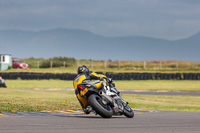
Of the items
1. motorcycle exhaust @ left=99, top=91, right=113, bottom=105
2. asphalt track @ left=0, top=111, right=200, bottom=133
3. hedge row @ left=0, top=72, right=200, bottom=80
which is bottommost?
asphalt track @ left=0, top=111, right=200, bottom=133

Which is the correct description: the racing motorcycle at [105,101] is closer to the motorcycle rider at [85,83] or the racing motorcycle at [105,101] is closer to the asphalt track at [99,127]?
the motorcycle rider at [85,83]

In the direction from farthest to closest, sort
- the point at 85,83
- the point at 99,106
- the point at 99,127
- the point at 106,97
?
the point at 85,83
the point at 106,97
the point at 99,106
the point at 99,127

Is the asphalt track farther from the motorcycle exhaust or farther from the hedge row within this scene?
the hedge row

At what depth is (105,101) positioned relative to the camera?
12203mm

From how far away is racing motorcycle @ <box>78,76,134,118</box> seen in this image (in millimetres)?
12070

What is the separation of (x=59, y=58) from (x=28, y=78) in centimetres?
5259

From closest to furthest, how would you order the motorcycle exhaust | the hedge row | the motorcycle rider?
the motorcycle exhaust, the motorcycle rider, the hedge row

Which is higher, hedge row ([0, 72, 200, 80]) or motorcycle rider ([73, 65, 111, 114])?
motorcycle rider ([73, 65, 111, 114])

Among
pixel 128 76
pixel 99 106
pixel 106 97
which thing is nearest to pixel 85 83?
pixel 106 97

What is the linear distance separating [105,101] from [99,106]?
286 mm

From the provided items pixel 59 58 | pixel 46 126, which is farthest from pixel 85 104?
pixel 59 58

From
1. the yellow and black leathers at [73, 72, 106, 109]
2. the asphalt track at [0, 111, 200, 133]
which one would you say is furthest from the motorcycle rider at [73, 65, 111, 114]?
the asphalt track at [0, 111, 200, 133]

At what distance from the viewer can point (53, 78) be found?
5159 cm

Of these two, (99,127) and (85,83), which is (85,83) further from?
(99,127)
